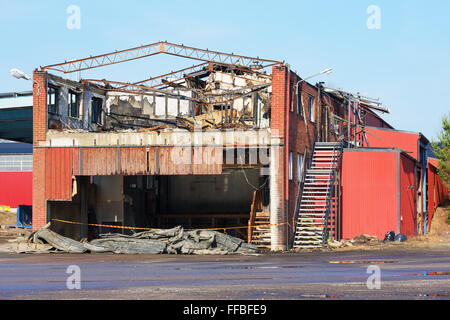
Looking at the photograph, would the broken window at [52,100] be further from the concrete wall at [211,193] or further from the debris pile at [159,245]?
the concrete wall at [211,193]

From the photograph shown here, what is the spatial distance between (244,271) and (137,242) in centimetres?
1236

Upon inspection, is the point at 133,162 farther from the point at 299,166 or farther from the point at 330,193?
the point at 330,193

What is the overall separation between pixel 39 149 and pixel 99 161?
3231 millimetres

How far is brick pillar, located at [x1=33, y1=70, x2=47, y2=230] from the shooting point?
3400cm

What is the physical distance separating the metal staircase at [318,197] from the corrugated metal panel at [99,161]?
9.61 metres

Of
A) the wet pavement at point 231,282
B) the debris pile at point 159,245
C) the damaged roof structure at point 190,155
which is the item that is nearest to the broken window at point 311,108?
the damaged roof structure at point 190,155

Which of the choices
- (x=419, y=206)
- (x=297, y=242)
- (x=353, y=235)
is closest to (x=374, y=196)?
(x=353, y=235)

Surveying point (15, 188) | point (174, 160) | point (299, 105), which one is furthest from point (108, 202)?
point (15, 188)

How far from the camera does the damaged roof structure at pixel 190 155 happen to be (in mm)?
32969

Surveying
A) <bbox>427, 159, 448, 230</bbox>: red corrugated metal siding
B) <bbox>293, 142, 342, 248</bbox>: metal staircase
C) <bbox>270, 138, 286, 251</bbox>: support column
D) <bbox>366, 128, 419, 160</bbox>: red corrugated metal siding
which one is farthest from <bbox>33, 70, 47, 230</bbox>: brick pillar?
<bbox>427, 159, 448, 230</bbox>: red corrugated metal siding

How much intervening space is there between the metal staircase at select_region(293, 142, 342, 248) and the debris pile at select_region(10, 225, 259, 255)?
4.22 metres

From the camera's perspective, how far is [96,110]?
39812 millimetres

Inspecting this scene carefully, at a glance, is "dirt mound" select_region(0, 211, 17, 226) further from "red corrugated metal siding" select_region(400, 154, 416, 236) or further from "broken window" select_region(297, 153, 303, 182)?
"red corrugated metal siding" select_region(400, 154, 416, 236)

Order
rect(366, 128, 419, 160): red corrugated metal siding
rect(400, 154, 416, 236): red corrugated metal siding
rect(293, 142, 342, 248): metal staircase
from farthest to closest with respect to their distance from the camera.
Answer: rect(366, 128, 419, 160): red corrugated metal siding < rect(400, 154, 416, 236): red corrugated metal siding < rect(293, 142, 342, 248): metal staircase
